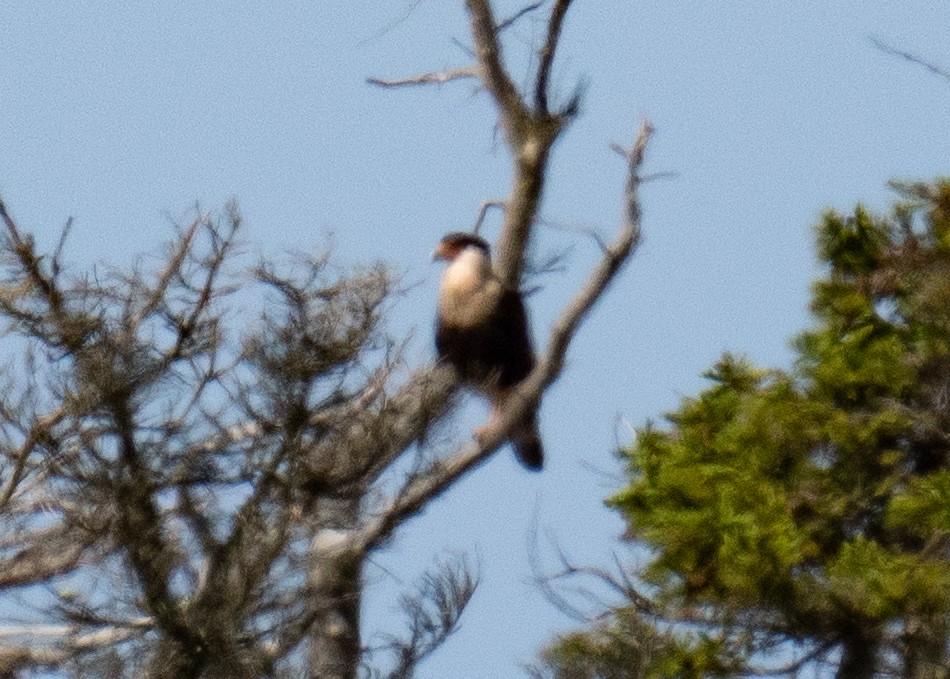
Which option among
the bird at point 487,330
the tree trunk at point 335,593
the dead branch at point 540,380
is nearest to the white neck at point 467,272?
the bird at point 487,330

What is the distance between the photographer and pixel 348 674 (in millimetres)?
8094

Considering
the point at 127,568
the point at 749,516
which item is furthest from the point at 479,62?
the point at 127,568

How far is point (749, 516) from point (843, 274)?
5.12ft

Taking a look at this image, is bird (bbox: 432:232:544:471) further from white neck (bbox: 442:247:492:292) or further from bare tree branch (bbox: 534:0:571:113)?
bare tree branch (bbox: 534:0:571:113)

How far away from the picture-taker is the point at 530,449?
9930 millimetres

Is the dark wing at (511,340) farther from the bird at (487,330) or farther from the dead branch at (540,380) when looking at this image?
the dead branch at (540,380)

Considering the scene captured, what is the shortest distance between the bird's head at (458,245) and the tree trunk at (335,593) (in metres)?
2.41

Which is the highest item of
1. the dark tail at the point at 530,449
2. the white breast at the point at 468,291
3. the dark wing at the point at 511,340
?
the white breast at the point at 468,291

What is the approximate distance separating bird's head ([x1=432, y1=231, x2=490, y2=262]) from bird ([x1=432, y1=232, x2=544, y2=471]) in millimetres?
84

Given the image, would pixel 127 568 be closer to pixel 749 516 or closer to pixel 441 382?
pixel 441 382

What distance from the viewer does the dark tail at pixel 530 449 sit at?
982cm

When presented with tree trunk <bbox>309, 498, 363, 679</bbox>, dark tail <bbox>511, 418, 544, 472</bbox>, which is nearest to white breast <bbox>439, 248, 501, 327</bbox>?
dark tail <bbox>511, 418, 544, 472</bbox>

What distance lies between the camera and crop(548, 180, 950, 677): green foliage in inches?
352

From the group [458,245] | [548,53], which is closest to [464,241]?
[458,245]
